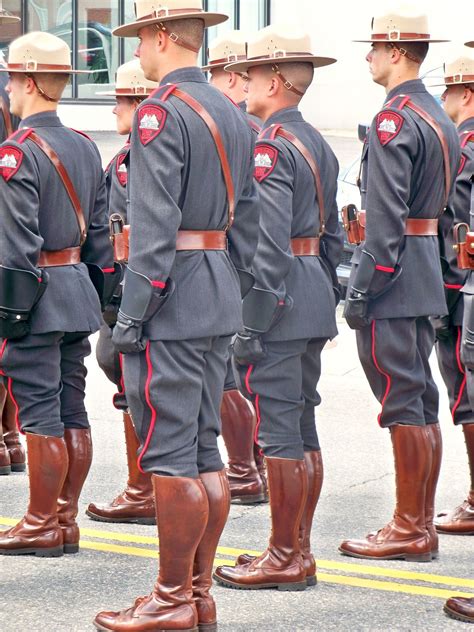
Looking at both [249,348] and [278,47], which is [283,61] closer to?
[278,47]

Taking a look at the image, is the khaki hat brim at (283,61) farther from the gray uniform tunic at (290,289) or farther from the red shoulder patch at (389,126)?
the red shoulder patch at (389,126)

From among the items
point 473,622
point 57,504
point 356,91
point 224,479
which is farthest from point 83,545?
point 356,91

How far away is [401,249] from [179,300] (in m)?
1.47

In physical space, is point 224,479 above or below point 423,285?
below

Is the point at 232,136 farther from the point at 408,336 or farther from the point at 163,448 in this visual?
the point at 408,336

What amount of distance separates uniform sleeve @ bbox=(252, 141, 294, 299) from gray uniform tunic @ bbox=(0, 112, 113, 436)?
78 cm

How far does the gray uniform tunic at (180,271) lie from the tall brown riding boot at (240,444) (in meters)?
2.02

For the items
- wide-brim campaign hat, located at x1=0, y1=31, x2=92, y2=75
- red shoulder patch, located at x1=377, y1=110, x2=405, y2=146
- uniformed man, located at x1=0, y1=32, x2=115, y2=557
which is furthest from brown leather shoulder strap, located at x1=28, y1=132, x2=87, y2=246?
red shoulder patch, located at x1=377, y1=110, x2=405, y2=146

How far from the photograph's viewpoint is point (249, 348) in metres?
5.36

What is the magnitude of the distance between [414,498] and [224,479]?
130cm

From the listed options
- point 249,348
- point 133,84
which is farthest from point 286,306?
point 133,84

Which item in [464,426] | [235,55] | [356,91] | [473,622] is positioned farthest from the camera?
[356,91]

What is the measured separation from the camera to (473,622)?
16.3 ft

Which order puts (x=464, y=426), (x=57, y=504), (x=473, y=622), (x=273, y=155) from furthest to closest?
1. (x=464, y=426)
2. (x=57, y=504)
3. (x=273, y=155)
4. (x=473, y=622)
